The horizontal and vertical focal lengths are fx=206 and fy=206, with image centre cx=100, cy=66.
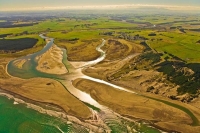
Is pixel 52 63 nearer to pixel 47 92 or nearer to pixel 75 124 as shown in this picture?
pixel 47 92

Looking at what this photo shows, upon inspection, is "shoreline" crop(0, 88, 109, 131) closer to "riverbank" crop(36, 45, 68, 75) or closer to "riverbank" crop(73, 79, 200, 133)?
"riverbank" crop(73, 79, 200, 133)

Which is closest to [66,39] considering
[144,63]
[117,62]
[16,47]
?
[16,47]

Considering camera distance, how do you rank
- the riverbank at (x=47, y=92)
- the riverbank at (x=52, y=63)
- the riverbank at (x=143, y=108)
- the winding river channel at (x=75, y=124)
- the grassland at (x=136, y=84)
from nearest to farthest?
the winding river channel at (x=75, y=124) < the riverbank at (x=143, y=108) < the grassland at (x=136, y=84) < the riverbank at (x=47, y=92) < the riverbank at (x=52, y=63)

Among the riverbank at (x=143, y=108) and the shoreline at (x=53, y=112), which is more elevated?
the riverbank at (x=143, y=108)

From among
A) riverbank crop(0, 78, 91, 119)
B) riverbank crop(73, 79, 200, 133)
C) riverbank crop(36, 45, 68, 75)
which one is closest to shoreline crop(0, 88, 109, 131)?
riverbank crop(0, 78, 91, 119)

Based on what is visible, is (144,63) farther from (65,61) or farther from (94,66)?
(65,61)

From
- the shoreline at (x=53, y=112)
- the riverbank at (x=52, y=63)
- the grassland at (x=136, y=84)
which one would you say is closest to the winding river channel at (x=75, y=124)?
the shoreline at (x=53, y=112)

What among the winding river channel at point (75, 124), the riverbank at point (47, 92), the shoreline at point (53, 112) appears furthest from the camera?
the riverbank at point (47, 92)

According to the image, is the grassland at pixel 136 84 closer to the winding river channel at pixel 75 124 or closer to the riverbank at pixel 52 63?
the winding river channel at pixel 75 124
